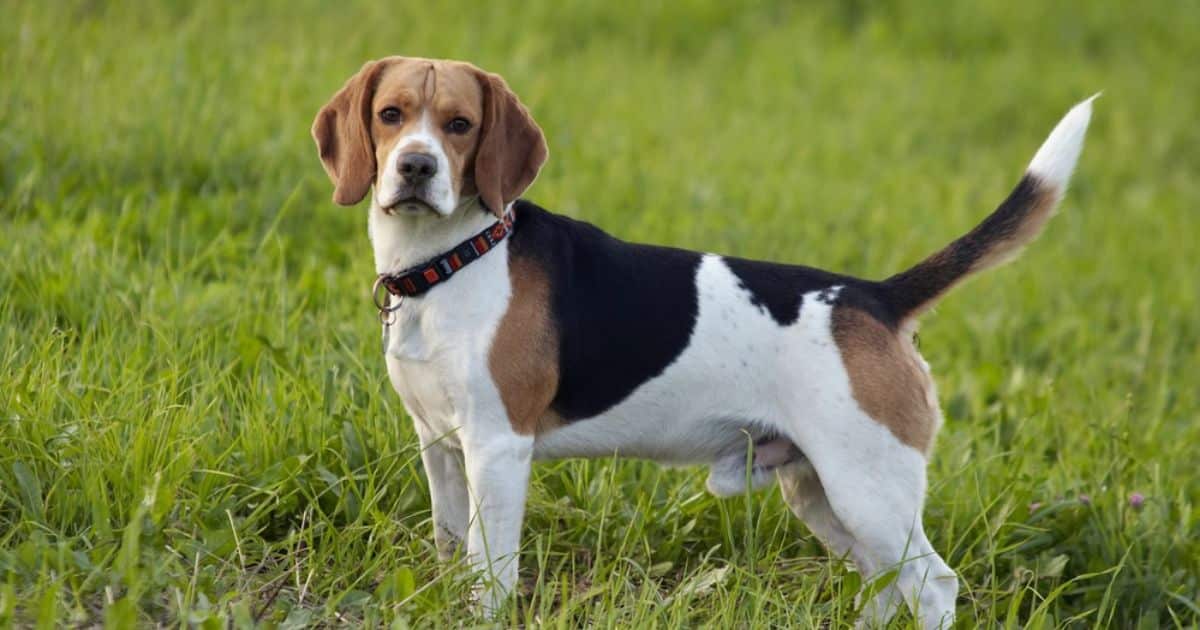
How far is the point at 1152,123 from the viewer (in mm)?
12180

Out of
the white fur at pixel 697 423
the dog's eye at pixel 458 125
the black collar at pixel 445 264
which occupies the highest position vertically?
the dog's eye at pixel 458 125

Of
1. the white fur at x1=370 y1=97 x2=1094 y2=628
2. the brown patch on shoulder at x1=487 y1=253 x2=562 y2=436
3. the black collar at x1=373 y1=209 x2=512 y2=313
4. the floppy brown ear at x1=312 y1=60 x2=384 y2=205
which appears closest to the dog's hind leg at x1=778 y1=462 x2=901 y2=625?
the white fur at x1=370 y1=97 x2=1094 y2=628

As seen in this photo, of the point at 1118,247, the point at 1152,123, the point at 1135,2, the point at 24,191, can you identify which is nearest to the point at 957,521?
the point at 24,191

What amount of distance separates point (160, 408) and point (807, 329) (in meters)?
1.97

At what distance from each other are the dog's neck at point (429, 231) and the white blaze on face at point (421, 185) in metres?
0.17

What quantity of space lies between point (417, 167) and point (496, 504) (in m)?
0.97

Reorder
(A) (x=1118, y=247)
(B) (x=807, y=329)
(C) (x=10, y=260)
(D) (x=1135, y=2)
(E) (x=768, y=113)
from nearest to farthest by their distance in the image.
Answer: (B) (x=807, y=329), (C) (x=10, y=260), (A) (x=1118, y=247), (E) (x=768, y=113), (D) (x=1135, y=2)

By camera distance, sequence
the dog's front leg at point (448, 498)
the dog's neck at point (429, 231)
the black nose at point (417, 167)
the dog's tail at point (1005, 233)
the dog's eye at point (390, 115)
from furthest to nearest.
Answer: the dog's tail at point (1005, 233), the dog's front leg at point (448, 498), the dog's neck at point (429, 231), the dog's eye at point (390, 115), the black nose at point (417, 167)

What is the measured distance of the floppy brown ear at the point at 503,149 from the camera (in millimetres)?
4000

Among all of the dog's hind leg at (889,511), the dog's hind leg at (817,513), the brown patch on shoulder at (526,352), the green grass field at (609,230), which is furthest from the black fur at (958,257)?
the brown patch on shoulder at (526,352)

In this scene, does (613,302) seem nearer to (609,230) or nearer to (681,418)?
(681,418)

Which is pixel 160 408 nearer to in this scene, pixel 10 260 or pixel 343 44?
pixel 10 260

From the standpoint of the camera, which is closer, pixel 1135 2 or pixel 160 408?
pixel 160 408

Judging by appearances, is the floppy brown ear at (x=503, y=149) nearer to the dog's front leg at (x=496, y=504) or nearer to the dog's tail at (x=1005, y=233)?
the dog's front leg at (x=496, y=504)
